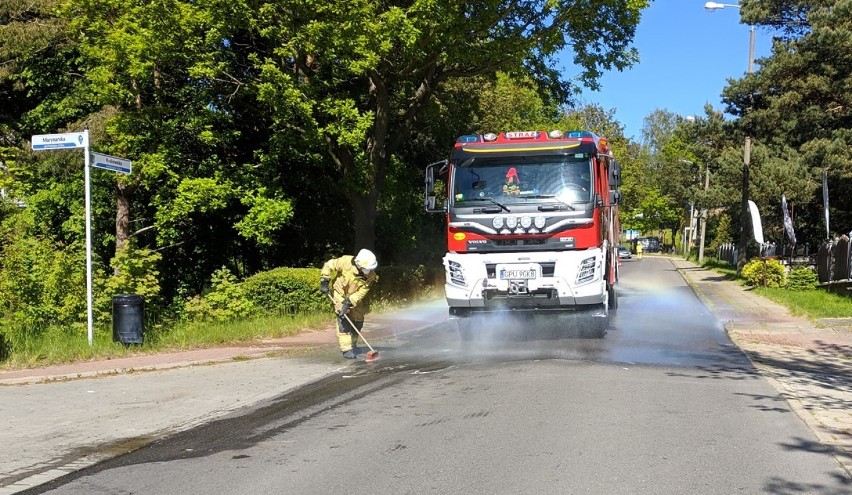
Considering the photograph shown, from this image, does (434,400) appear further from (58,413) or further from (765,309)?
(765,309)

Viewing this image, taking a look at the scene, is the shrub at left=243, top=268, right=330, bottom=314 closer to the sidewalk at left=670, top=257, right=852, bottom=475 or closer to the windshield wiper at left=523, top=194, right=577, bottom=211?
the windshield wiper at left=523, top=194, right=577, bottom=211

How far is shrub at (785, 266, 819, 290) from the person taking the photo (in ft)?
79.5

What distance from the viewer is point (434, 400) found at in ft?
27.0

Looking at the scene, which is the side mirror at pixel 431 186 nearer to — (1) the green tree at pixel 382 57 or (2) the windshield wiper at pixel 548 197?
(2) the windshield wiper at pixel 548 197

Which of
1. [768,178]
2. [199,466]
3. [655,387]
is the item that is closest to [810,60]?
[768,178]

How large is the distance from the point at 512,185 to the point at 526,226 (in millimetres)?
744

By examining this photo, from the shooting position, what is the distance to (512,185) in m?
12.6

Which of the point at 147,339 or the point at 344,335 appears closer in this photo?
the point at 344,335

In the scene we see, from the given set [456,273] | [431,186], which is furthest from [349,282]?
[431,186]

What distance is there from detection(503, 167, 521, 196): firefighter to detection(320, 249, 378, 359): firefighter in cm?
245

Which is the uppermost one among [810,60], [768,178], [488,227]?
[810,60]

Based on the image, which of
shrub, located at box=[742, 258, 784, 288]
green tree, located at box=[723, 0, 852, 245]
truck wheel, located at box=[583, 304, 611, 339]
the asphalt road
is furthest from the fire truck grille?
green tree, located at box=[723, 0, 852, 245]

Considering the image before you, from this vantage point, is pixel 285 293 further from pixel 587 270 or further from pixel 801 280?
pixel 801 280

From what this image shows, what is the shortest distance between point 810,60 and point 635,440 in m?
28.3
